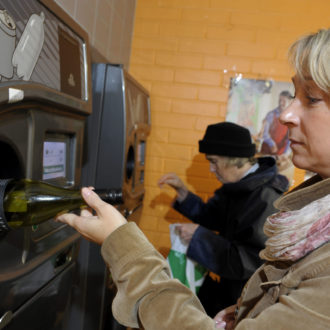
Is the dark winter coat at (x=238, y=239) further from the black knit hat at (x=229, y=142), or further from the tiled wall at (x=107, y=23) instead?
the tiled wall at (x=107, y=23)

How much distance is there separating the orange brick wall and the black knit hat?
61 cm

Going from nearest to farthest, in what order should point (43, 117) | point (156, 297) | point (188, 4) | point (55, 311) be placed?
1. point (156, 297)
2. point (43, 117)
3. point (55, 311)
4. point (188, 4)

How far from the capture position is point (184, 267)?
1837 mm

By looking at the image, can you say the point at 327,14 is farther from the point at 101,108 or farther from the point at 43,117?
the point at 43,117

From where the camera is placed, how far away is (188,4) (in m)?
2.43

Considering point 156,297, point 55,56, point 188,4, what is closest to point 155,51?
point 188,4

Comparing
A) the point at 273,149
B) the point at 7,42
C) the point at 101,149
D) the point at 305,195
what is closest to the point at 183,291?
the point at 305,195

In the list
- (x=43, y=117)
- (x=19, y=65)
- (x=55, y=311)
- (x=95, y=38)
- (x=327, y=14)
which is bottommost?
(x=55, y=311)

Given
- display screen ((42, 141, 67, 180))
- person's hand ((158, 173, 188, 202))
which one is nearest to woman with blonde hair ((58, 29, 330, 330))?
display screen ((42, 141, 67, 180))

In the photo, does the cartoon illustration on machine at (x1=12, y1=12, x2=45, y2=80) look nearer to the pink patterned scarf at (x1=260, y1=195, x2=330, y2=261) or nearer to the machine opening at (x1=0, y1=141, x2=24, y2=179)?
the machine opening at (x1=0, y1=141, x2=24, y2=179)

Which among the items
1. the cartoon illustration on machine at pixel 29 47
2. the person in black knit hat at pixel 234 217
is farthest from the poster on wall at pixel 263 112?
the cartoon illustration on machine at pixel 29 47

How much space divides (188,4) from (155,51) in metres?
0.42

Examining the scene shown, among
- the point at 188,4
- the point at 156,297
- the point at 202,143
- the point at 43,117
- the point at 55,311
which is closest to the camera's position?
the point at 156,297

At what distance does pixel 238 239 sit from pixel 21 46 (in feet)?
4.35
